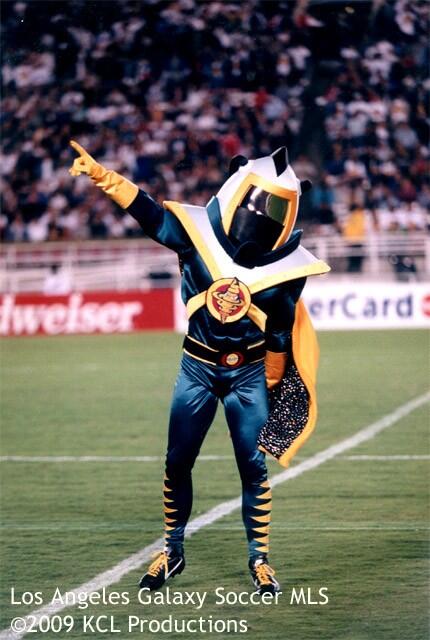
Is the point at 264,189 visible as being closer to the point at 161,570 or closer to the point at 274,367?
the point at 274,367

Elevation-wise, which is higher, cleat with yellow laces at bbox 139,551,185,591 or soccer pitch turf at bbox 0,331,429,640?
cleat with yellow laces at bbox 139,551,185,591

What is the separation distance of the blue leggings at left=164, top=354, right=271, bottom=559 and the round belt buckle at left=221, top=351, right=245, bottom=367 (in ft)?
0.10

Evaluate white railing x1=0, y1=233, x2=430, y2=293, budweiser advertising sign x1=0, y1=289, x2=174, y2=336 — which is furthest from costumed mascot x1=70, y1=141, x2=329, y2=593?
white railing x1=0, y1=233, x2=430, y2=293

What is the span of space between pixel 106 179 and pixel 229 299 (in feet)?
→ 2.61

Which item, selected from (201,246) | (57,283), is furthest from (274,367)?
(57,283)

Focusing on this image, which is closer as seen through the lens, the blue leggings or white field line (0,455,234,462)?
the blue leggings

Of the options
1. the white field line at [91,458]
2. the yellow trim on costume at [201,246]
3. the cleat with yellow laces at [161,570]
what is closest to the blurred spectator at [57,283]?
the white field line at [91,458]

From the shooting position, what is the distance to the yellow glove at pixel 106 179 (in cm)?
586

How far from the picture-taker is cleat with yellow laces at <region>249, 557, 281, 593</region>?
598 centimetres

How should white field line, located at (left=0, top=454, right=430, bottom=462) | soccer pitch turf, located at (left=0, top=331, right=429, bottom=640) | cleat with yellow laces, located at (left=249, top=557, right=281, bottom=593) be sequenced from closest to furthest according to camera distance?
soccer pitch turf, located at (left=0, top=331, right=429, bottom=640) < cleat with yellow laces, located at (left=249, top=557, right=281, bottom=593) < white field line, located at (left=0, top=454, right=430, bottom=462)

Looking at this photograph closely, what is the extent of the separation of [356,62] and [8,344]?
781cm

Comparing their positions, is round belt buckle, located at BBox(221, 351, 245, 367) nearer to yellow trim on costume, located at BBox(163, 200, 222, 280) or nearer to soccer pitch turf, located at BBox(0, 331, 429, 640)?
yellow trim on costume, located at BBox(163, 200, 222, 280)

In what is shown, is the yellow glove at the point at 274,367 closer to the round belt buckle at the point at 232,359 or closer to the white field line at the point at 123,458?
the round belt buckle at the point at 232,359

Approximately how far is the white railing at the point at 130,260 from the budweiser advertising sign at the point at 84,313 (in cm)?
108
